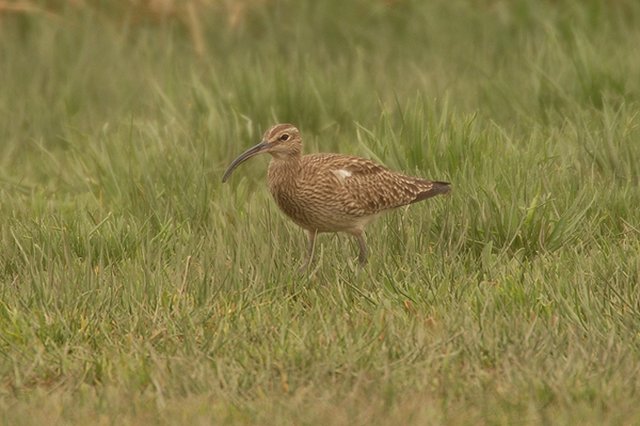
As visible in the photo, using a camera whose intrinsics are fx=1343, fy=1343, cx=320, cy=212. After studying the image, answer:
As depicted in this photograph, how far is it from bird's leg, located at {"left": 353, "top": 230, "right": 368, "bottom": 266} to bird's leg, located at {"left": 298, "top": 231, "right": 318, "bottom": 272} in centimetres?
23

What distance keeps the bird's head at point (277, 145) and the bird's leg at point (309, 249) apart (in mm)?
463

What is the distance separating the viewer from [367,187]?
290 inches

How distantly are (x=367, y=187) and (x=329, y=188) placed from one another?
21 centimetres

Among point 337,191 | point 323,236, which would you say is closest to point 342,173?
point 337,191

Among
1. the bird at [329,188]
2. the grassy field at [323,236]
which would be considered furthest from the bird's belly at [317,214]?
the grassy field at [323,236]

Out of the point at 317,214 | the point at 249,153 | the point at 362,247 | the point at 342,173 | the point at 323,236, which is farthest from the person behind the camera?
the point at 323,236

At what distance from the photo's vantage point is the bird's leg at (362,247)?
689 cm

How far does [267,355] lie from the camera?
555cm

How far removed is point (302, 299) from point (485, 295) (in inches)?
34.9

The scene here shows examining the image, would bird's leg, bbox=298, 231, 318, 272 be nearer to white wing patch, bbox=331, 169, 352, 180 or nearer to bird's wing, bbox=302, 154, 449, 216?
bird's wing, bbox=302, 154, 449, 216

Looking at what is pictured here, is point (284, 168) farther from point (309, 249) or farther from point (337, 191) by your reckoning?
point (309, 249)

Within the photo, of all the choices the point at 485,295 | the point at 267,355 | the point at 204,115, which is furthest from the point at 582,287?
the point at 204,115

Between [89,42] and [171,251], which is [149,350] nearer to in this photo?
[171,251]

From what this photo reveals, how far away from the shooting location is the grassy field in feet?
17.4
